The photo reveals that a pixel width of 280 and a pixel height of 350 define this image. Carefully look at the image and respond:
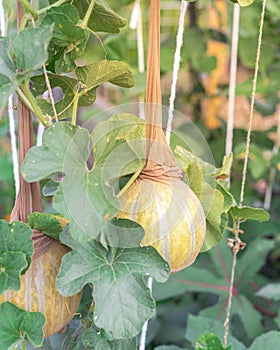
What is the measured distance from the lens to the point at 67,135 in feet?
1.56

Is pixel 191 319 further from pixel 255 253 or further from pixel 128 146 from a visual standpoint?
pixel 128 146

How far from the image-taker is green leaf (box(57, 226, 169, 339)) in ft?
1.56

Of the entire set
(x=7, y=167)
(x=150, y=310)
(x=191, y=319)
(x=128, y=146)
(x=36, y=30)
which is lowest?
(x=191, y=319)

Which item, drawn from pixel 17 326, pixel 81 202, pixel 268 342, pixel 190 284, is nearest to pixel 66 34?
pixel 81 202

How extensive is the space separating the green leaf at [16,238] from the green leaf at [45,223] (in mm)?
24

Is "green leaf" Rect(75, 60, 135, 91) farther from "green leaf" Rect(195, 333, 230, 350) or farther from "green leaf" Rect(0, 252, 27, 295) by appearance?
"green leaf" Rect(195, 333, 230, 350)

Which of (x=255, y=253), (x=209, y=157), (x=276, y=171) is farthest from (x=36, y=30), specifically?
(x=276, y=171)

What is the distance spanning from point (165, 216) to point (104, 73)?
0.14 m

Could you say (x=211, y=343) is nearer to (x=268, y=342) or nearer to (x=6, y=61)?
(x=268, y=342)

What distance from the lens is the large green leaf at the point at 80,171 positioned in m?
0.43

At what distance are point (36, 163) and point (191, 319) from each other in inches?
26.4

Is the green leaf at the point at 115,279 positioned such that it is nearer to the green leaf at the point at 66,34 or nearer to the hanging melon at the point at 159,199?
the hanging melon at the point at 159,199

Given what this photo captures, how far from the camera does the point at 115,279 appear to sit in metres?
0.49

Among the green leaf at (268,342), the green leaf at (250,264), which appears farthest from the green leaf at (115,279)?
the green leaf at (250,264)
